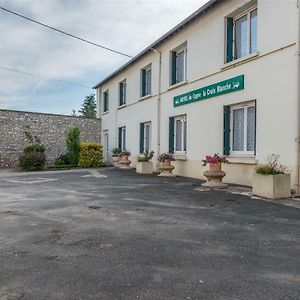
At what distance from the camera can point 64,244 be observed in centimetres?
482

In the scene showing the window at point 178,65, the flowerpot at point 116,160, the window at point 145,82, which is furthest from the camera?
the flowerpot at point 116,160

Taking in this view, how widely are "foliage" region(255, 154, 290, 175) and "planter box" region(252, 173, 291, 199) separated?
0.52 ft

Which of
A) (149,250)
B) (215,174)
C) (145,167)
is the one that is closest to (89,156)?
(145,167)

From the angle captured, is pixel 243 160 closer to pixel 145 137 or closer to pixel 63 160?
pixel 145 137

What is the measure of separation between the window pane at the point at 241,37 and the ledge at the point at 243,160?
3.40 m

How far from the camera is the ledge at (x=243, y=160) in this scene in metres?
10.8

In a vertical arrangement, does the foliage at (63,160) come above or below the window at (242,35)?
below

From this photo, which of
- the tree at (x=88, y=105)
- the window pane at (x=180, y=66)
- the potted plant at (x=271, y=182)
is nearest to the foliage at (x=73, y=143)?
the window pane at (x=180, y=66)

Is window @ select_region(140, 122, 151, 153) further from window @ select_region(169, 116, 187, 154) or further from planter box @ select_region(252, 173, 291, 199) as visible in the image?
planter box @ select_region(252, 173, 291, 199)

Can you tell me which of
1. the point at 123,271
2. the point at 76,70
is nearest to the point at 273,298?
the point at 123,271

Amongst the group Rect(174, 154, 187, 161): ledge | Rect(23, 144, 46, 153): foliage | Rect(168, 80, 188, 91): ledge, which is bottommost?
Rect(174, 154, 187, 161): ledge

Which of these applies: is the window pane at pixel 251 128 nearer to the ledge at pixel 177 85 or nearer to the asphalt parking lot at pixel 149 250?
the asphalt parking lot at pixel 149 250

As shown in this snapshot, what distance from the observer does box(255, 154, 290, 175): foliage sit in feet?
29.6

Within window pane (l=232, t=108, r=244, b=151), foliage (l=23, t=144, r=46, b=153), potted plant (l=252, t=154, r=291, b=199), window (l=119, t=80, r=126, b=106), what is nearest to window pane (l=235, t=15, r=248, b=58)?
window pane (l=232, t=108, r=244, b=151)
